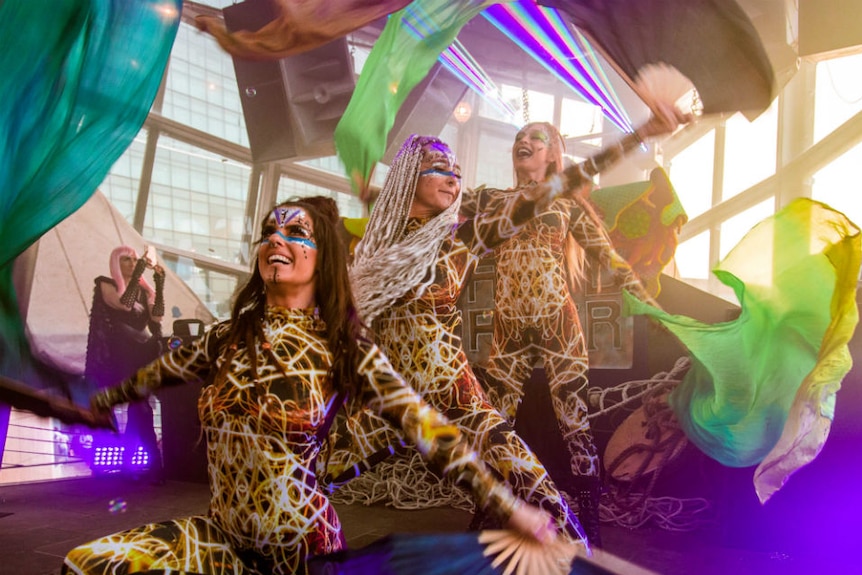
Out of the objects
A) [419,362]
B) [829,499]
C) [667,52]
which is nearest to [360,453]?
[419,362]

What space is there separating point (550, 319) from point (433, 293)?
42 cm

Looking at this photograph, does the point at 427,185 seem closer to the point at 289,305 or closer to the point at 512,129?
the point at 512,129

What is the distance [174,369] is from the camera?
1.54 m

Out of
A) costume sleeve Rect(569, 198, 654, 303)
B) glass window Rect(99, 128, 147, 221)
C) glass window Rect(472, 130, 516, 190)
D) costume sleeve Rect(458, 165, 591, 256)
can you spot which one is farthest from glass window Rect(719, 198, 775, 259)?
glass window Rect(99, 128, 147, 221)

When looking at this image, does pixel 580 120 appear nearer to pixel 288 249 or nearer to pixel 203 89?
pixel 288 249

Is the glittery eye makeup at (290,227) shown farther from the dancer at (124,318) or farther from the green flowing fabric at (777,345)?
the dancer at (124,318)

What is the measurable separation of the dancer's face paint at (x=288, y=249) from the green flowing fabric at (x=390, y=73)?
0.81 metres

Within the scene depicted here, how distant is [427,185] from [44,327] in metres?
1.89

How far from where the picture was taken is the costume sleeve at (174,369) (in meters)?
1.53

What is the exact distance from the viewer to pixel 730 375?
2059 millimetres

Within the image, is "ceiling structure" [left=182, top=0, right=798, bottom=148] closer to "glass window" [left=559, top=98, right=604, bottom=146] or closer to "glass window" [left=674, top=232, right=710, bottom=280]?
"glass window" [left=559, top=98, right=604, bottom=146]

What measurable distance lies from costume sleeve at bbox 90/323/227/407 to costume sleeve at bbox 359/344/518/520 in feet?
1.26

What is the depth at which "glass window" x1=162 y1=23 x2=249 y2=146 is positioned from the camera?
277 centimetres

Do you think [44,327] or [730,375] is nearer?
[730,375]
